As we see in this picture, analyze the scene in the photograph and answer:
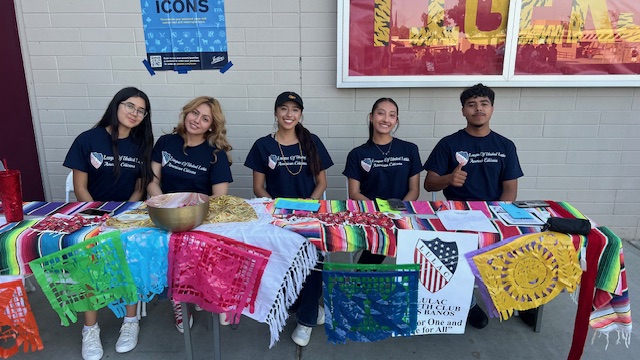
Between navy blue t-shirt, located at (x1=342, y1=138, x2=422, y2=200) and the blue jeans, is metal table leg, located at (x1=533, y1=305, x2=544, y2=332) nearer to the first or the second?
navy blue t-shirt, located at (x1=342, y1=138, x2=422, y2=200)

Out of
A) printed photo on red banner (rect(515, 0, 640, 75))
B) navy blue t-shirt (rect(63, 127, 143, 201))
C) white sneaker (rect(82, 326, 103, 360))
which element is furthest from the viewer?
printed photo on red banner (rect(515, 0, 640, 75))

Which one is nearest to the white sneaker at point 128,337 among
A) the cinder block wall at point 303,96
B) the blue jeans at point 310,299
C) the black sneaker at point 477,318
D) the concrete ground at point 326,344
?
the concrete ground at point 326,344

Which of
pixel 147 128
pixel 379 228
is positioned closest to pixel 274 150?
pixel 147 128

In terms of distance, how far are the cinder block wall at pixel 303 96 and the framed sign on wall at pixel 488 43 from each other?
13cm

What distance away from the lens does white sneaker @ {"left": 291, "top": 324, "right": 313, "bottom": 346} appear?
240 cm

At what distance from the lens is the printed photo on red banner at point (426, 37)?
3.49 meters

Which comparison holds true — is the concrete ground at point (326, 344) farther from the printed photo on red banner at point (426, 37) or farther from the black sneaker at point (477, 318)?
the printed photo on red banner at point (426, 37)

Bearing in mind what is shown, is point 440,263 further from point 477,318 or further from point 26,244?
point 26,244

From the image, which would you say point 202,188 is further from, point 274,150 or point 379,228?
point 379,228

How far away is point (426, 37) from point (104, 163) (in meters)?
2.74

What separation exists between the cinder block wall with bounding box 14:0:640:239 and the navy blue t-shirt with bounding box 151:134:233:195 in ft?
3.39

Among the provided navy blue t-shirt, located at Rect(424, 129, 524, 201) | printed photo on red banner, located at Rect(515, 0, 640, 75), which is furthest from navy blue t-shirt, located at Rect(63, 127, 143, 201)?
printed photo on red banner, located at Rect(515, 0, 640, 75)

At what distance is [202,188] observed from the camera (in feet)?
9.37

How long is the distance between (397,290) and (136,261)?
1220 mm
